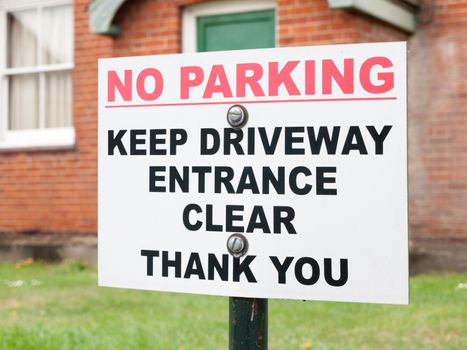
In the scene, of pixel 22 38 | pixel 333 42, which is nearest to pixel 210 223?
pixel 333 42

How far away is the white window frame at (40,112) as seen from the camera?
986 centimetres

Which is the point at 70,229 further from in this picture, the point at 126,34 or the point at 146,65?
the point at 146,65

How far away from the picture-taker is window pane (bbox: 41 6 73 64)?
32.6ft

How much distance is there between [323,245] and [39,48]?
897 centimetres

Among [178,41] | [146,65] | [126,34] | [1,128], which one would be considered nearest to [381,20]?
[178,41]

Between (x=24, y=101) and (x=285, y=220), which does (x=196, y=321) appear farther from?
(x=24, y=101)

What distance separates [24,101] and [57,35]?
950 mm

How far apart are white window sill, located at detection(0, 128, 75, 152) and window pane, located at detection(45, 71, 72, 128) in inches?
4.3

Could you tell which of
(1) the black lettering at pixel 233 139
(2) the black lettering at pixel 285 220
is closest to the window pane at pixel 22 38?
(1) the black lettering at pixel 233 139

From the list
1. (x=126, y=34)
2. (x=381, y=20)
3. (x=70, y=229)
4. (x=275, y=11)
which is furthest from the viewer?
(x=70, y=229)

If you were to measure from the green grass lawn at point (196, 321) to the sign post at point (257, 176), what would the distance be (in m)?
2.68

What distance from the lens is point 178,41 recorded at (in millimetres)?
8703

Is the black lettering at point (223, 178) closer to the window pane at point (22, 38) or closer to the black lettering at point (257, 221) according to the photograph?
the black lettering at point (257, 221)

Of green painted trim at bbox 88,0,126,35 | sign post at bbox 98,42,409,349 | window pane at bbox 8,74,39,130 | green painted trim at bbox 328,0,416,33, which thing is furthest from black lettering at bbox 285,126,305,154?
window pane at bbox 8,74,39,130
